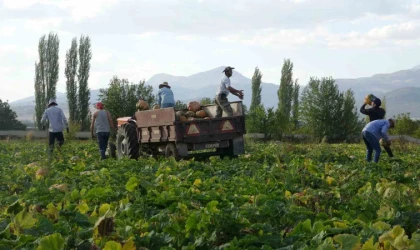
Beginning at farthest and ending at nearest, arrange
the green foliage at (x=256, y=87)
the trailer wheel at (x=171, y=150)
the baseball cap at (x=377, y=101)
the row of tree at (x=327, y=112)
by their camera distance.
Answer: the green foliage at (x=256, y=87) < the row of tree at (x=327, y=112) < the trailer wheel at (x=171, y=150) < the baseball cap at (x=377, y=101)

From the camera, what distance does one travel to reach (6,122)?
263 feet

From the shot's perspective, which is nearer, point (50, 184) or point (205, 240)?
point (205, 240)

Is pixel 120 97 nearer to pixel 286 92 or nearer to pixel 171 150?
pixel 171 150

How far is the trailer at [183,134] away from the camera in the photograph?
1564 centimetres

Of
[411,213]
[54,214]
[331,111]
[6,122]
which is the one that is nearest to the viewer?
[411,213]

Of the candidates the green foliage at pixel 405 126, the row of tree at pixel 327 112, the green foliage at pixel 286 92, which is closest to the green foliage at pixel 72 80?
the row of tree at pixel 327 112

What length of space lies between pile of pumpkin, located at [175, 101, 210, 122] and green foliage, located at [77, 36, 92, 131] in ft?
153

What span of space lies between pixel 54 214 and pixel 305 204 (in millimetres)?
2388

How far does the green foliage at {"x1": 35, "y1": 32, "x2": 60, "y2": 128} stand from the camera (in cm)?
6806

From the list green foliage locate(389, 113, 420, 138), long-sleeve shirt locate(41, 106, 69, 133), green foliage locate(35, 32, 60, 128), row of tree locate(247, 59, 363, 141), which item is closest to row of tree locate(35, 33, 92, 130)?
green foliage locate(35, 32, 60, 128)

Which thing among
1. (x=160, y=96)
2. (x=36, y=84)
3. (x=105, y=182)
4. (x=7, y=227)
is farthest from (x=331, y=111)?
(x=7, y=227)

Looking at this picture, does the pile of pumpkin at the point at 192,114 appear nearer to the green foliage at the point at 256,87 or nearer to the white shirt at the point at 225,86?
the white shirt at the point at 225,86

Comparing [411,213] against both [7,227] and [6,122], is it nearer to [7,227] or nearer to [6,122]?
[7,227]

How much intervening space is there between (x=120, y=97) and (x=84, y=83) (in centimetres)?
2572
